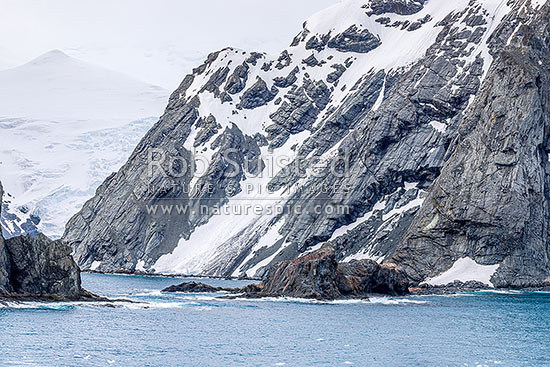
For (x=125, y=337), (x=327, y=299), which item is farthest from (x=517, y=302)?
(x=125, y=337)

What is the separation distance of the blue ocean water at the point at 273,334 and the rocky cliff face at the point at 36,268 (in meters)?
2.95

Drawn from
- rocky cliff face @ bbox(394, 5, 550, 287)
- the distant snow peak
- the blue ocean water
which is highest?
rocky cliff face @ bbox(394, 5, 550, 287)

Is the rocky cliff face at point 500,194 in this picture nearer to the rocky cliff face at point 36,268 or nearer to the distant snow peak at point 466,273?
the distant snow peak at point 466,273

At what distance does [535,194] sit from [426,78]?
53627 millimetres

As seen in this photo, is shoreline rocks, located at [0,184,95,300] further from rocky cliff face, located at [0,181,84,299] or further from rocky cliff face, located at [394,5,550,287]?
rocky cliff face, located at [394,5,550,287]

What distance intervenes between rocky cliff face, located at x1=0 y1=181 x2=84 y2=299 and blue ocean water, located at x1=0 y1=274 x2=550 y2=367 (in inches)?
116

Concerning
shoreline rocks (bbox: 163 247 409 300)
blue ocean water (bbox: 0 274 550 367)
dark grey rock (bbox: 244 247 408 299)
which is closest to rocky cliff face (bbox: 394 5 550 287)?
shoreline rocks (bbox: 163 247 409 300)

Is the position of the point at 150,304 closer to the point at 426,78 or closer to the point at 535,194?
the point at 535,194

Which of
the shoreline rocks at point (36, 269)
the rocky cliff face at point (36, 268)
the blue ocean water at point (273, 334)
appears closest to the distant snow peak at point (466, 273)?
the blue ocean water at point (273, 334)

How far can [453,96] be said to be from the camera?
178m

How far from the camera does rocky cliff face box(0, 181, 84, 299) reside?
261 ft

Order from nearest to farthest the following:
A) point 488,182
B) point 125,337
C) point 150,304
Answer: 1. point 125,337
2. point 150,304
3. point 488,182

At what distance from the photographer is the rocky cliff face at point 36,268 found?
79.4 meters

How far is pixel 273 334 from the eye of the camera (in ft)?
223
